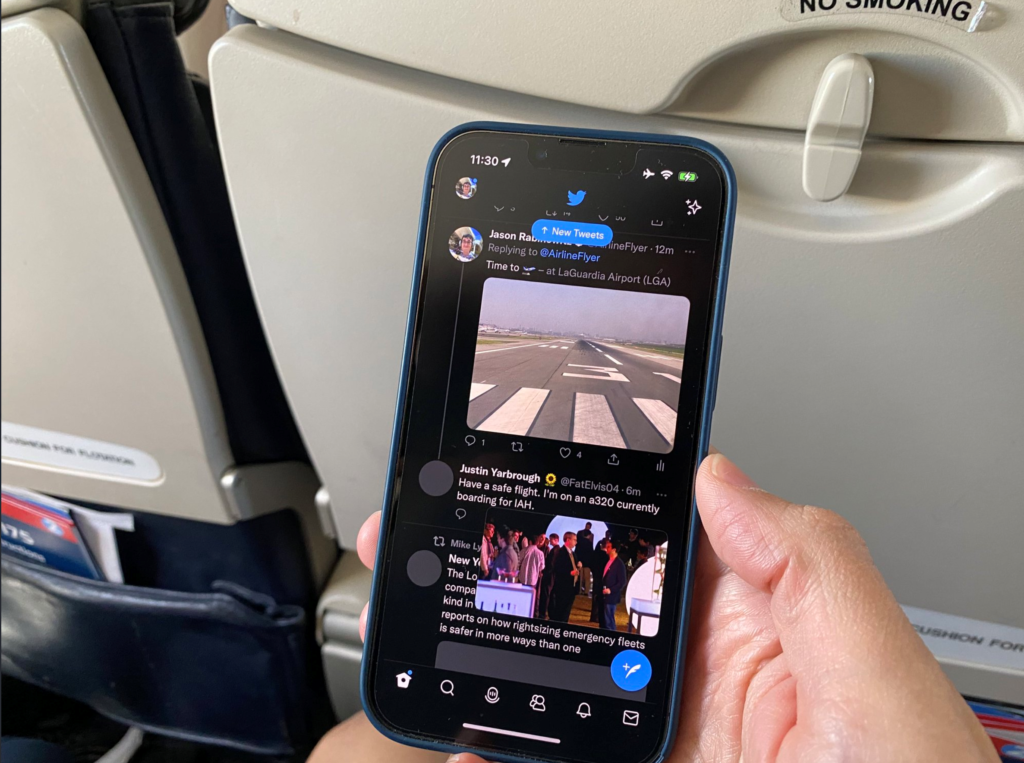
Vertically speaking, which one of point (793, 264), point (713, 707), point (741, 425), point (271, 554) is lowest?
point (271, 554)

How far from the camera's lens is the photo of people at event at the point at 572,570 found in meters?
0.49

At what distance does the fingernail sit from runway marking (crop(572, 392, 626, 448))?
0.06 metres

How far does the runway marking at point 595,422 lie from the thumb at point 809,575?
6cm

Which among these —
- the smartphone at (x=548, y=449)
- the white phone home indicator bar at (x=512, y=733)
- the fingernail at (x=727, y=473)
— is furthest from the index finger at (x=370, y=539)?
the fingernail at (x=727, y=473)

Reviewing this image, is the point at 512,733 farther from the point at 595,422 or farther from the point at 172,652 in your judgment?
the point at 172,652

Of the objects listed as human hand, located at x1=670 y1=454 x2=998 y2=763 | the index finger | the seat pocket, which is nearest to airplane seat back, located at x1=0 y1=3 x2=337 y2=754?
the seat pocket

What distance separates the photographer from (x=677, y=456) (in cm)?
48

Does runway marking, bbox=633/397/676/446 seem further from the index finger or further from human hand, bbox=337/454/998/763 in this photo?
the index finger

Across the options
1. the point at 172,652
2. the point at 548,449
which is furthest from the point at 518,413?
the point at 172,652

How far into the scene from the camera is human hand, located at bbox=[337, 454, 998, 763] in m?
0.37

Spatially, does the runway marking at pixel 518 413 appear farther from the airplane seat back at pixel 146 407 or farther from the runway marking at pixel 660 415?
the airplane seat back at pixel 146 407

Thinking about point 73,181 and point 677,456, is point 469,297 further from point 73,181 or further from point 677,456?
point 73,181

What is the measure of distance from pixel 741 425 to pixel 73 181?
Answer: 0.50 metres

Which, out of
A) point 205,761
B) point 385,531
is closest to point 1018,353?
point 385,531
